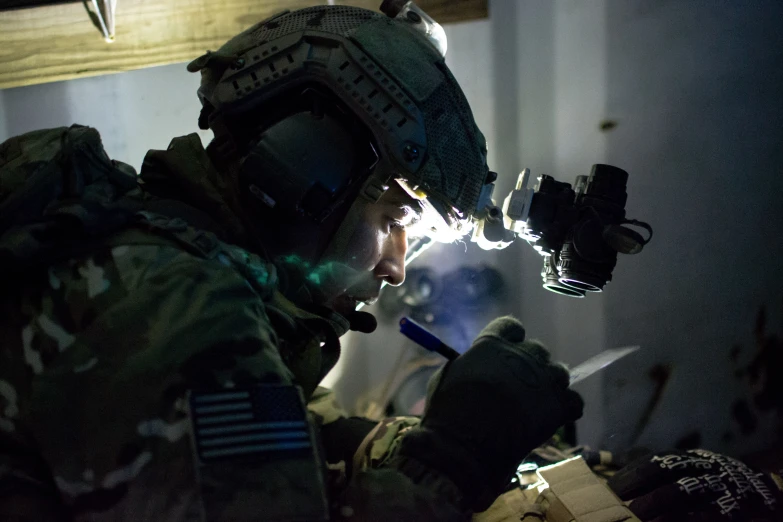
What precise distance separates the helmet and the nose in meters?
0.15

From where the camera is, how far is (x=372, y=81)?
45.1 inches

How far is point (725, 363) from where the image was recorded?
179cm

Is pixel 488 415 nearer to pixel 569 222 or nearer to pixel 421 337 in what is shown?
pixel 421 337

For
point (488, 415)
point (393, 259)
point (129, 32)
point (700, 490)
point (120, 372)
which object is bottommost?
point (700, 490)


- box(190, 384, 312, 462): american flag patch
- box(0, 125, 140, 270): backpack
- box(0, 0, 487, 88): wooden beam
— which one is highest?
box(0, 0, 487, 88): wooden beam

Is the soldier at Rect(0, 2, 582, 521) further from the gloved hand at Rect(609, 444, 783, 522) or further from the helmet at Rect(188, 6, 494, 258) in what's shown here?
the gloved hand at Rect(609, 444, 783, 522)

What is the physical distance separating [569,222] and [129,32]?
1.36 metres

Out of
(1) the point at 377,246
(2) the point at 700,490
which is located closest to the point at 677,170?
(2) the point at 700,490

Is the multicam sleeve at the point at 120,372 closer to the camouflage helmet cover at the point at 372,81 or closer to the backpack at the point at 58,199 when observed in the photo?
the backpack at the point at 58,199

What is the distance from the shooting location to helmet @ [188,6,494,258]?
107cm

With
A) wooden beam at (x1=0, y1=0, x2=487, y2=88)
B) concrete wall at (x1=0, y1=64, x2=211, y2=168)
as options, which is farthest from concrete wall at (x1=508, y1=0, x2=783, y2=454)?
concrete wall at (x1=0, y1=64, x2=211, y2=168)

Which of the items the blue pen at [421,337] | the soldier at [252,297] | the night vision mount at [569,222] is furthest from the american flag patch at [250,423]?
the night vision mount at [569,222]

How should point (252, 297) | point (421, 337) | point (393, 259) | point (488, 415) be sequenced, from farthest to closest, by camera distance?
1. point (393, 259)
2. point (421, 337)
3. point (488, 415)
4. point (252, 297)

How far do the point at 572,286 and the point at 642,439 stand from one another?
2.41 feet
